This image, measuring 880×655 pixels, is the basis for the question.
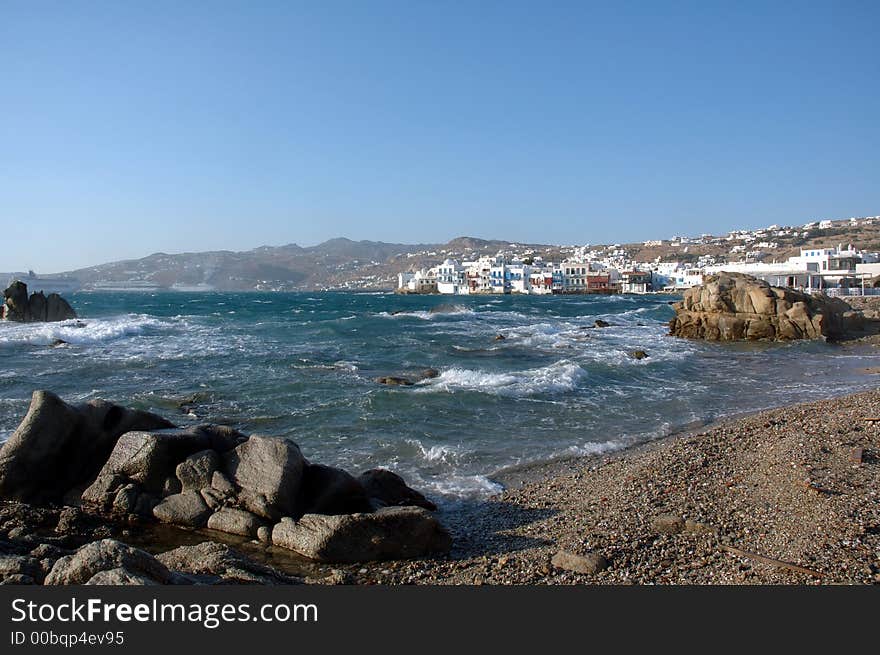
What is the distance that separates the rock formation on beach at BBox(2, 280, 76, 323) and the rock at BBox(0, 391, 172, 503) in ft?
163

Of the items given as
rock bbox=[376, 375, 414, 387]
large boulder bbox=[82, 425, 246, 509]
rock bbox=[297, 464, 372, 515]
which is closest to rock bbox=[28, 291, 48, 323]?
rock bbox=[376, 375, 414, 387]

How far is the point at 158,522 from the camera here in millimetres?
8062

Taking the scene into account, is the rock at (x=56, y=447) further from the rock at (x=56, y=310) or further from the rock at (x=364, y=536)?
the rock at (x=56, y=310)

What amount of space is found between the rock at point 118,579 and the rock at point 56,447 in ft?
17.0

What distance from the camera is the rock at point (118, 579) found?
4.42 metres

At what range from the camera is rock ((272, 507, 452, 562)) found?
22.8 ft

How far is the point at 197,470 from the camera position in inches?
334

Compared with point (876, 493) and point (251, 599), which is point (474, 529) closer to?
point (251, 599)

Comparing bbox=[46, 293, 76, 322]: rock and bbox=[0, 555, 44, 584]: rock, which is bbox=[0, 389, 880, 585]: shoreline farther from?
bbox=[46, 293, 76, 322]: rock

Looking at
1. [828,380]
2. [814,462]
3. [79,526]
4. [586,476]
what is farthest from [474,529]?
[828,380]

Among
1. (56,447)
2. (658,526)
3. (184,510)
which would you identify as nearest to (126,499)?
(184,510)

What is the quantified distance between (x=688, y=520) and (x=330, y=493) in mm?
4798

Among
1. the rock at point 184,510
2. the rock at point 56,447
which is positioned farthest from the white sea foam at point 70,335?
the rock at point 184,510

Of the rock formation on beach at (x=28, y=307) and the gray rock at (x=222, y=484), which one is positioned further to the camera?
the rock formation on beach at (x=28, y=307)
